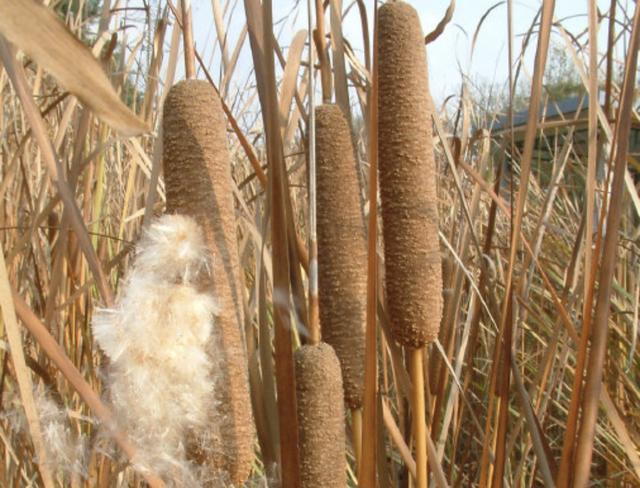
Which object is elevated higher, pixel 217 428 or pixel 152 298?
pixel 152 298

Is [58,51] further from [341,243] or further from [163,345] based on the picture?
[341,243]

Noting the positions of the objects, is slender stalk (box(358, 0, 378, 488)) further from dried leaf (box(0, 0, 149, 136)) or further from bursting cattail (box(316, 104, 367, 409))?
dried leaf (box(0, 0, 149, 136))

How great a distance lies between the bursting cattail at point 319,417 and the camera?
0.77 metres

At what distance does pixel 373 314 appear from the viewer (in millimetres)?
732

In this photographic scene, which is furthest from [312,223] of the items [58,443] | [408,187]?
[58,443]

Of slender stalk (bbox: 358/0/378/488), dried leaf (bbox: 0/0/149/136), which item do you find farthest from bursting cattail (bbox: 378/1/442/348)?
dried leaf (bbox: 0/0/149/136)

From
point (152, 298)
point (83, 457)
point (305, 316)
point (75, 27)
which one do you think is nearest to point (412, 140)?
point (305, 316)

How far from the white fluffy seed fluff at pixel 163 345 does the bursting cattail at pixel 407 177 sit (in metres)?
0.29

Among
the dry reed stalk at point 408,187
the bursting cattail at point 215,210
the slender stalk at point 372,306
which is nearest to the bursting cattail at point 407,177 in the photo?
the dry reed stalk at point 408,187

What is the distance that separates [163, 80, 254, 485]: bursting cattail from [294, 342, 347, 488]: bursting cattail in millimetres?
67

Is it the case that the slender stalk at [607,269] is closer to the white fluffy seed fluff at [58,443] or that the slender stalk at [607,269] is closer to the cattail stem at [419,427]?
the cattail stem at [419,427]

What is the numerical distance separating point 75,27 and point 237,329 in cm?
118

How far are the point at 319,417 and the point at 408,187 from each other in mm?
292

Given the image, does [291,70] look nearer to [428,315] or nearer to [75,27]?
[428,315]
